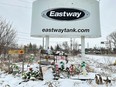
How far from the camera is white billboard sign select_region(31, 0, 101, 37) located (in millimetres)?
18047

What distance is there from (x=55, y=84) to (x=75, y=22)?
10093 millimetres

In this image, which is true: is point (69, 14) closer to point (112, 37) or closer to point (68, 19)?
point (68, 19)

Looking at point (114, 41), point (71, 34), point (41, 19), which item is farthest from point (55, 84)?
point (114, 41)

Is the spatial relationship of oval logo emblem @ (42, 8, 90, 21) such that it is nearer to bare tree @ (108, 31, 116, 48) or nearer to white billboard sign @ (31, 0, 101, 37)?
white billboard sign @ (31, 0, 101, 37)

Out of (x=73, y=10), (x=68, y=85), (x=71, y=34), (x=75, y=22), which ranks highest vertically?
(x=73, y=10)

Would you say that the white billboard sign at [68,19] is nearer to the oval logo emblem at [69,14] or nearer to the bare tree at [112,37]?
the oval logo emblem at [69,14]

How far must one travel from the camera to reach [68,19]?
59.5 feet

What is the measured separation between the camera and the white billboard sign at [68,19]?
18047 millimetres

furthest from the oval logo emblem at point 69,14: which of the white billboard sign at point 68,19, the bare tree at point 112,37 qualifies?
the bare tree at point 112,37

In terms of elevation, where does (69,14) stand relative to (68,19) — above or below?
above

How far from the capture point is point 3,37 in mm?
23484

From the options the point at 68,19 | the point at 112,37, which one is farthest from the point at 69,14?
the point at 112,37

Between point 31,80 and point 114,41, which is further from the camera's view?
point 114,41

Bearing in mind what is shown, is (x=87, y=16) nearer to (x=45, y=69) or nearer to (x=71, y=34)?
(x=71, y=34)
